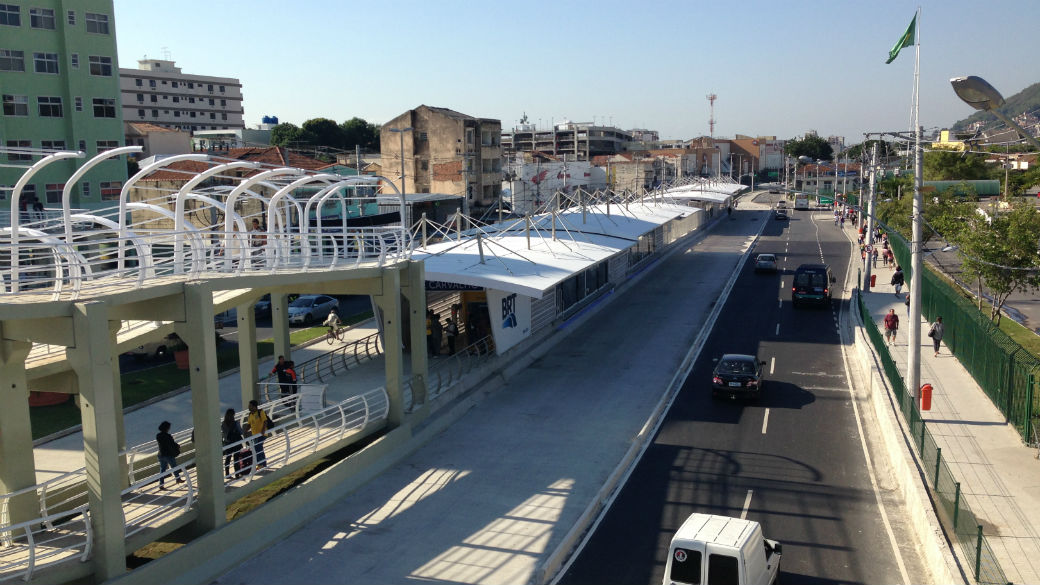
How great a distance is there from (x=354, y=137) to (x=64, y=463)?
11114 cm

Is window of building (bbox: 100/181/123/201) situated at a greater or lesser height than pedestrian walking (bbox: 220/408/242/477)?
greater

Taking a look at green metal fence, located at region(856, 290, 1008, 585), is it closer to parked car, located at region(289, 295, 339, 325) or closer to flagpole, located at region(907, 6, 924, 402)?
flagpole, located at region(907, 6, 924, 402)

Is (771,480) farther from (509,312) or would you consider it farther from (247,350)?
(247,350)

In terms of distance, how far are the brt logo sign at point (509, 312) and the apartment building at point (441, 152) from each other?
46.4 m

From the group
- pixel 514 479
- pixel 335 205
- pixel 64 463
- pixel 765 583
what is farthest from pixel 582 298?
pixel 335 205

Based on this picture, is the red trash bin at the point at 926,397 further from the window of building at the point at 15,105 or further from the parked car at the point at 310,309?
the window of building at the point at 15,105

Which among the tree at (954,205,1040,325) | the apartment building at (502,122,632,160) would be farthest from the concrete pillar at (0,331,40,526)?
the apartment building at (502,122,632,160)

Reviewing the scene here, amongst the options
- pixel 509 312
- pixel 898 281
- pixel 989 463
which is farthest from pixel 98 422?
pixel 898 281

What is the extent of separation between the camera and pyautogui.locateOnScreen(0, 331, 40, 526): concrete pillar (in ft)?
42.2

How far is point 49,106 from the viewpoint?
43.2m

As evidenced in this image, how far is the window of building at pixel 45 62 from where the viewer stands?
140ft

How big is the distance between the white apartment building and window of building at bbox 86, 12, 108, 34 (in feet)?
219

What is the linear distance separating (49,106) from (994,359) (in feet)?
145

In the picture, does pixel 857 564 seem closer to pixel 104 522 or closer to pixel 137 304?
pixel 104 522
